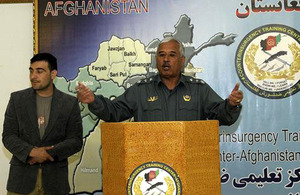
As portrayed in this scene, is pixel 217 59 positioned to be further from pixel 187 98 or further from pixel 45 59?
pixel 45 59

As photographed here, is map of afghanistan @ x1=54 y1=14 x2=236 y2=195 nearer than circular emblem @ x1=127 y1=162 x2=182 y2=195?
No

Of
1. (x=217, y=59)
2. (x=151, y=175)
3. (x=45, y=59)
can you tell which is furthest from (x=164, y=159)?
(x=217, y=59)

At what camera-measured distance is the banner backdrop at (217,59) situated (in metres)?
3.81

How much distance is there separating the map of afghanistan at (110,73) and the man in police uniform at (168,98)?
1.24 metres

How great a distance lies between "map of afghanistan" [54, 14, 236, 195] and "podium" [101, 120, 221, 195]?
7.14 feet

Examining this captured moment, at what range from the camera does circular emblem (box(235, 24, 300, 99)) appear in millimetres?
3822

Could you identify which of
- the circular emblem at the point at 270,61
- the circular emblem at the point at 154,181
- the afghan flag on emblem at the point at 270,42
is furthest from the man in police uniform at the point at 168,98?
the afghan flag on emblem at the point at 270,42

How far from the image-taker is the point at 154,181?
64.2 inches

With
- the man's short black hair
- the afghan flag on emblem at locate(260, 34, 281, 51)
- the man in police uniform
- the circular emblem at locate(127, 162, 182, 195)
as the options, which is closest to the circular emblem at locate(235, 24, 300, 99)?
the afghan flag on emblem at locate(260, 34, 281, 51)

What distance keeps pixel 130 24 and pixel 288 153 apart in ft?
6.29

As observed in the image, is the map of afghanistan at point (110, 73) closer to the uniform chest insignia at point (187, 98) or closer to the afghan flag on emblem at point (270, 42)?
the afghan flag on emblem at point (270, 42)

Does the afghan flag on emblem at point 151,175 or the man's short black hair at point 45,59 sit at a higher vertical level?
the man's short black hair at point 45,59

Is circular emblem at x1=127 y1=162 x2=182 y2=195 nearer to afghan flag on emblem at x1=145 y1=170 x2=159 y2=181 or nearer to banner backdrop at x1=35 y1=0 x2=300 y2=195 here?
afghan flag on emblem at x1=145 y1=170 x2=159 y2=181

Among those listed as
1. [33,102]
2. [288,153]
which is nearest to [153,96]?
[33,102]
